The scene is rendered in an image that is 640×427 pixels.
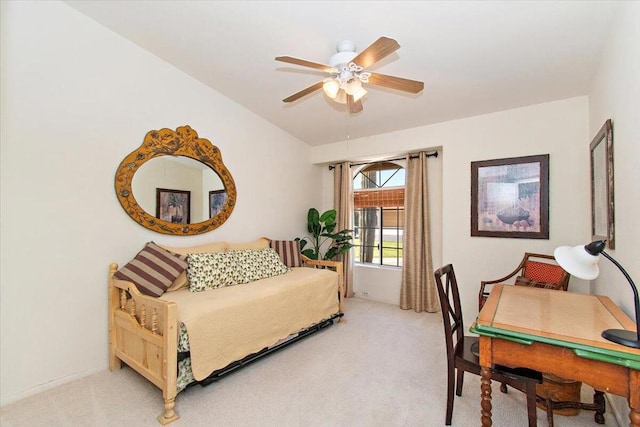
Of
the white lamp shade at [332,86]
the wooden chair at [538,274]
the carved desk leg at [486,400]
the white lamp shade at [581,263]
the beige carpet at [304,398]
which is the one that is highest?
the white lamp shade at [332,86]

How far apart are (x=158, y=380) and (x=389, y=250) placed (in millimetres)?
3471

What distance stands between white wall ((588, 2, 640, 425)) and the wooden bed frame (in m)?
2.69

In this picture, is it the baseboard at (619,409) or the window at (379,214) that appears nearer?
the baseboard at (619,409)

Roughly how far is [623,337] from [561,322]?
0.26m

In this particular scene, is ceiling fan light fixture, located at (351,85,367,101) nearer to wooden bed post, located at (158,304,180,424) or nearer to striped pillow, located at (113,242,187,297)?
wooden bed post, located at (158,304,180,424)

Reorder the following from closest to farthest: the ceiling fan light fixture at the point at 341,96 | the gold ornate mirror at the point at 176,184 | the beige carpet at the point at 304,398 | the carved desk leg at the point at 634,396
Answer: the carved desk leg at the point at 634,396 < the beige carpet at the point at 304,398 < the ceiling fan light fixture at the point at 341,96 < the gold ornate mirror at the point at 176,184

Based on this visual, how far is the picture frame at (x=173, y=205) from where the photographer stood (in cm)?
295

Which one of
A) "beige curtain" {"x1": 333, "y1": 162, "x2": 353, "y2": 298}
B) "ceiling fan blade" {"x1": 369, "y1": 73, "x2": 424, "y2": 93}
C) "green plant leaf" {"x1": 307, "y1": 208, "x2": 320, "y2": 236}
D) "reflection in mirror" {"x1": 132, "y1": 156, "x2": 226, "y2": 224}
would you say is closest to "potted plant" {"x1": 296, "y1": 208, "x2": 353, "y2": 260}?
"green plant leaf" {"x1": 307, "y1": 208, "x2": 320, "y2": 236}

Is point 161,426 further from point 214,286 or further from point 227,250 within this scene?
point 227,250

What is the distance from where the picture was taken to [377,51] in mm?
1757

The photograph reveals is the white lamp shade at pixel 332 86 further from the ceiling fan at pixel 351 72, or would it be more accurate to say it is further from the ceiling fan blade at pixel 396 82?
the ceiling fan blade at pixel 396 82

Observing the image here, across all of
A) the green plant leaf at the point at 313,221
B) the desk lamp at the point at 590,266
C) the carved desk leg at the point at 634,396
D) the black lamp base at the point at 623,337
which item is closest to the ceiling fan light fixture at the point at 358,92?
the desk lamp at the point at 590,266

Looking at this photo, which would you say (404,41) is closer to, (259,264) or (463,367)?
(463,367)

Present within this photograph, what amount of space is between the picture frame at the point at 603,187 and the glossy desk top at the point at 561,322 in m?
0.56
